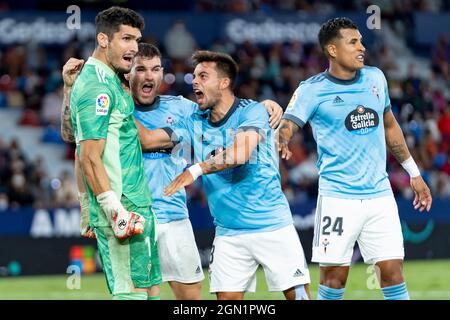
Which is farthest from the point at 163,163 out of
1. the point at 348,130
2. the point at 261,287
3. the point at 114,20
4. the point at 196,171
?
the point at 261,287

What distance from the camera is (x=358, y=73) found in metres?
9.81

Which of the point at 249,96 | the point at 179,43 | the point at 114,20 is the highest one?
the point at 179,43

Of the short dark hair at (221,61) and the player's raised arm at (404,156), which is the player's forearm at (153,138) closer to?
the short dark hair at (221,61)

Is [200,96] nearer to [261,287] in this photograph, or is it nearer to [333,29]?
[333,29]

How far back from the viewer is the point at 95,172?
756 cm

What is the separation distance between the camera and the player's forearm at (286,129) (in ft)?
31.0

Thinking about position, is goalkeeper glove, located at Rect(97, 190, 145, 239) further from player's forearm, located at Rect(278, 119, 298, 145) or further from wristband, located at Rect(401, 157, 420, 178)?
wristband, located at Rect(401, 157, 420, 178)

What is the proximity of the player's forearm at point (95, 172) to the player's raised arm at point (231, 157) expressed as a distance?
2.37 feet

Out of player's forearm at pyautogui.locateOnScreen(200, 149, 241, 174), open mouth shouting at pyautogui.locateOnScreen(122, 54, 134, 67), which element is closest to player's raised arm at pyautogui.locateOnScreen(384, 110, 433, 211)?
player's forearm at pyautogui.locateOnScreen(200, 149, 241, 174)

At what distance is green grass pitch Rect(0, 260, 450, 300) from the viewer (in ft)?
46.1

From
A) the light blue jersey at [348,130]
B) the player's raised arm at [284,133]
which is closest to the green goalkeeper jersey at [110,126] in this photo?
the player's raised arm at [284,133]

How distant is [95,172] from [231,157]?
131cm
